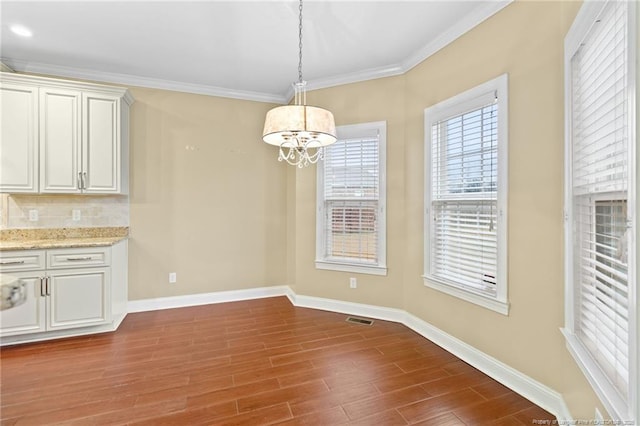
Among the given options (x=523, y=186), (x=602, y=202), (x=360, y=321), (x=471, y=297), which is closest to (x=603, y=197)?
(x=602, y=202)

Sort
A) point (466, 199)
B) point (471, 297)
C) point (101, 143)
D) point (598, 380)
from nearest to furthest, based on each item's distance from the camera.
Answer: point (598, 380), point (471, 297), point (466, 199), point (101, 143)

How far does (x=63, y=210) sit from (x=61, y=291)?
994 millimetres

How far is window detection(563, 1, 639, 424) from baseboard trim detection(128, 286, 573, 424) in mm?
567

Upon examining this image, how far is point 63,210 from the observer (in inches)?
133

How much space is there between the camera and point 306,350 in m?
2.74

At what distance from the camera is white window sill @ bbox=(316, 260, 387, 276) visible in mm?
3489

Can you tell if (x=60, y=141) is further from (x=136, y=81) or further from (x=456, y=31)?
(x=456, y=31)

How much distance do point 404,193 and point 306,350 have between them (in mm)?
1910

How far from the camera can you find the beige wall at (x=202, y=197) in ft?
12.3

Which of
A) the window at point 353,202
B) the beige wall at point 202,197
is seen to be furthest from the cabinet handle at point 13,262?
the window at point 353,202

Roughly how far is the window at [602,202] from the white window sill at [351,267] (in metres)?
1.89

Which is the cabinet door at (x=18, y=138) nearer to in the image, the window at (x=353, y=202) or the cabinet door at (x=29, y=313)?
the cabinet door at (x=29, y=313)

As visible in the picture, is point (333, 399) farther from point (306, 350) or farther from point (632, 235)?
point (632, 235)

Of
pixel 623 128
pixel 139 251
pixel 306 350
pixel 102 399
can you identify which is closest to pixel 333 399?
pixel 306 350
